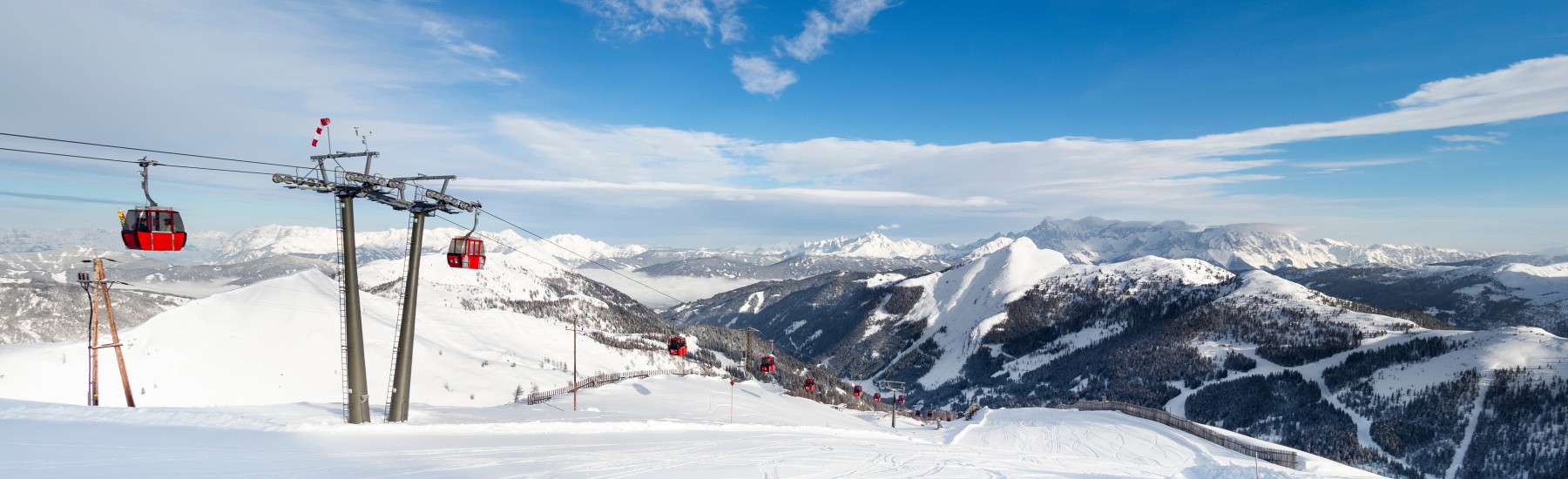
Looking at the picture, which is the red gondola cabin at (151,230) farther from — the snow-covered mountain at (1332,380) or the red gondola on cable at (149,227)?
the snow-covered mountain at (1332,380)

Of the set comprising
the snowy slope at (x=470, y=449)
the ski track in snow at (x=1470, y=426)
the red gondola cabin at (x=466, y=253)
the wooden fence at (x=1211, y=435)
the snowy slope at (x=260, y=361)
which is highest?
the red gondola cabin at (x=466, y=253)

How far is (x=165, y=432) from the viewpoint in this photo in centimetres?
1630

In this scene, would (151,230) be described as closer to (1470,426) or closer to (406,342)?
(406,342)

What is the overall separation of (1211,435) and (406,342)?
2320 inches

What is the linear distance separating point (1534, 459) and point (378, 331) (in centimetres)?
15357

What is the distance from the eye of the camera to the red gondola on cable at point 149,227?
1647 cm

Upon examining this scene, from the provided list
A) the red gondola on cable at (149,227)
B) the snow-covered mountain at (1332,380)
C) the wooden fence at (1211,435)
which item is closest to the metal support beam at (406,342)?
the red gondola on cable at (149,227)

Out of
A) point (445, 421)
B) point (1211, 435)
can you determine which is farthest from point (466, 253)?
point (1211, 435)

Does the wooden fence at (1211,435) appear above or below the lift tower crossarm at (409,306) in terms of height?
below

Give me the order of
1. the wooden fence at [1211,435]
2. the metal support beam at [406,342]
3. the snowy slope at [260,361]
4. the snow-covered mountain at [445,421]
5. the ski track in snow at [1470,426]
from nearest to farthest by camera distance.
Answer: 1. the snow-covered mountain at [445,421]
2. the metal support beam at [406,342]
3. the wooden fence at [1211,435]
4. the snowy slope at [260,361]
5. the ski track in snow at [1470,426]

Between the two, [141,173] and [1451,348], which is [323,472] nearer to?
[141,173]

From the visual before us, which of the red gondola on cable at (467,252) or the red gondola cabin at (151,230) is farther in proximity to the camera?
the red gondola on cable at (467,252)

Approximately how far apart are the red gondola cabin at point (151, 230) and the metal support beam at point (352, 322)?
13.6ft

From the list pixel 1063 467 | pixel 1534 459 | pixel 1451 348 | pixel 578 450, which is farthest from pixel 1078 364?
pixel 578 450
